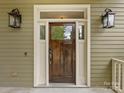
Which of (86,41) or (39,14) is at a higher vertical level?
(39,14)

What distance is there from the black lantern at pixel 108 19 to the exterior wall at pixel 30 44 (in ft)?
0.60

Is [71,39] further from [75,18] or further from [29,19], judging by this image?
[29,19]

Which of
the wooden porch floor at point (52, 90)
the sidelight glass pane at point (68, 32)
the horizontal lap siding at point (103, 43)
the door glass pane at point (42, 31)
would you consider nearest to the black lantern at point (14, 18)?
the door glass pane at point (42, 31)

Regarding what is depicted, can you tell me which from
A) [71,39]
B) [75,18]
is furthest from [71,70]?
[75,18]

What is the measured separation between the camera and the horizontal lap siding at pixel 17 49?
25.3ft

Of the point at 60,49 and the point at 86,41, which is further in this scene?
the point at 60,49

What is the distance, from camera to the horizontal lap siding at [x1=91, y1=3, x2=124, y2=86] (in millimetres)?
7656

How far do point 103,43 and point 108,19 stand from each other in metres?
0.78

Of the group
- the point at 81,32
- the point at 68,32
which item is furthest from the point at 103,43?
the point at 68,32

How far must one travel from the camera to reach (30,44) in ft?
25.3

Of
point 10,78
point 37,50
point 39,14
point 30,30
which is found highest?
point 39,14

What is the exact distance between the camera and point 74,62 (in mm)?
8141

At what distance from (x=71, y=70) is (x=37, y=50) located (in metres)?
1.32

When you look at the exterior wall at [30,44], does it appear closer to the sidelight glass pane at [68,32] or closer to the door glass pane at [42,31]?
the door glass pane at [42,31]
